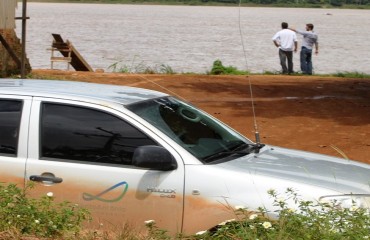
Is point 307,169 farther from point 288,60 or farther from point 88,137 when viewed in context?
point 288,60

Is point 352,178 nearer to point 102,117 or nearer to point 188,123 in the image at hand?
point 188,123

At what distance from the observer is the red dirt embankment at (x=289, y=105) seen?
16.0 meters

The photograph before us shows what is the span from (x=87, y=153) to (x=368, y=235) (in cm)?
236

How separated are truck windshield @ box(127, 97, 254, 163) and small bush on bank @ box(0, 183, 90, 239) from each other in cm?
100

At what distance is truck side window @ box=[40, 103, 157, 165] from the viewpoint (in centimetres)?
783

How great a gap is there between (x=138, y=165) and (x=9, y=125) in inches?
46.5

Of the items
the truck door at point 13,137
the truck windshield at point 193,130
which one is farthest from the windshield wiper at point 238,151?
the truck door at point 13,137

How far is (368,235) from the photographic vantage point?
259 inches

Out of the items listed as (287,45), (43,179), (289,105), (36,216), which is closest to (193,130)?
(43,179)

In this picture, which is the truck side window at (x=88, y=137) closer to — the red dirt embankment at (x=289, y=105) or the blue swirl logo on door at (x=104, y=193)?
the blue swirl logo on door at (x=104, y=193)

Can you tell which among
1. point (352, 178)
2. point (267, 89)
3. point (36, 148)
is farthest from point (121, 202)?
point (267, 89)

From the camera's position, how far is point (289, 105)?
19859 mm

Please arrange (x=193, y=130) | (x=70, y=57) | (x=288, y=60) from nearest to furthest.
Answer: (x=193, y=130), (x=288, y=60), (x=70, y=57)

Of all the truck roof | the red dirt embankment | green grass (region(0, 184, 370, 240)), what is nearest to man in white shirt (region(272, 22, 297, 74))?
the red dirt embankment
